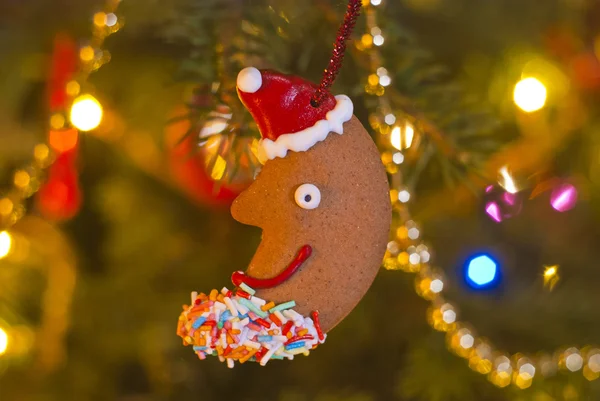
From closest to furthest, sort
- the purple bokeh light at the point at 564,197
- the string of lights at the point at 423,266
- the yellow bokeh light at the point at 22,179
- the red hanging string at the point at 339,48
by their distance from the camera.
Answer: the red hanging string at the point at 339,48 → the string of lights at the point at 423,266 → the yellow bokeh light at the point at 22,179 → the purple bokeh light at the point at 564,197

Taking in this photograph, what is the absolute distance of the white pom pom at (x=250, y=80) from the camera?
0.45 metres

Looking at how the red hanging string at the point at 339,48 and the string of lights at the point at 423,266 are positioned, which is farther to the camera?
the string of lights at the point at 423,266

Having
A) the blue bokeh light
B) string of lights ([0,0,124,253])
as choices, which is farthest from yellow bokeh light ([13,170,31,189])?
the blue bokeh light

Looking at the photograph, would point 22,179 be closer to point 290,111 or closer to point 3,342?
point 3,342

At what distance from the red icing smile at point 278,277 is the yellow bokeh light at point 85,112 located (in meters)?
0.40

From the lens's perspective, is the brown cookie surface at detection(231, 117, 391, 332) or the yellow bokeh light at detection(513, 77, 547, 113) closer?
the brown cookie surface at detection(231, 117, 391, 332)

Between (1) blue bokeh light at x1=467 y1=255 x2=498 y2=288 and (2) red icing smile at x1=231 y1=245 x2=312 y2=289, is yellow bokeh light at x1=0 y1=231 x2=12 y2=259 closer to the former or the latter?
(2) red icing smile at x1=231 y1=245 x2=312 y2=289

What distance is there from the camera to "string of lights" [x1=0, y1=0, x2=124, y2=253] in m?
0.64

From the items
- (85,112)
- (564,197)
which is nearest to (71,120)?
(85,112)

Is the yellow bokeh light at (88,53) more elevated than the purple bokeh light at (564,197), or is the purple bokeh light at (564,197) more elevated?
the purple bokeh light at (564,197)

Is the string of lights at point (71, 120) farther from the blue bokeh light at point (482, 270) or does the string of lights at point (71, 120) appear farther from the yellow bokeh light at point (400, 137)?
the blue bokeh light at point (482, 270)

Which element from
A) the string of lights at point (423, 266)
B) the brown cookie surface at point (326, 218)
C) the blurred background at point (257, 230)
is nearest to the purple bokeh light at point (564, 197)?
the blurred background at point (257, 230)

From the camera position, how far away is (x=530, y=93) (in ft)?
2.74

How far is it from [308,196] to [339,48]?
0.39ft
